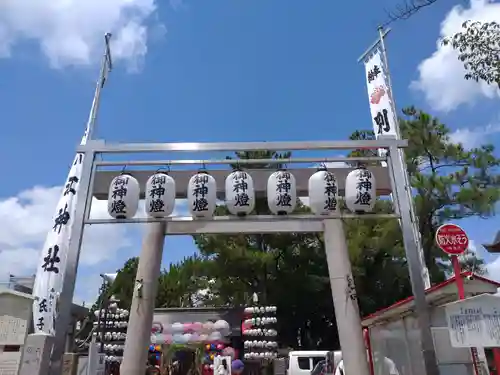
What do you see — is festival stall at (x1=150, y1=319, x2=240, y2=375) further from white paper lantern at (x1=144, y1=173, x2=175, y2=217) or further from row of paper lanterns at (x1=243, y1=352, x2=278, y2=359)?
white paper lantern at (x1=144, y1=173, x2=175, y2=217)

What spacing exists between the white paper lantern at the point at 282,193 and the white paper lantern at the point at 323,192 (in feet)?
1.02

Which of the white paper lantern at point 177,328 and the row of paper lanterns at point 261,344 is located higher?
the white paper lantern at point 177,328

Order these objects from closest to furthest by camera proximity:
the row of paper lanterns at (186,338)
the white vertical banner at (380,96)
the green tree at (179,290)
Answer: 1. the white vertical banner at (380,96)
2. the row of paper lanterns at (186,338)
3. the green tree at (179,290)

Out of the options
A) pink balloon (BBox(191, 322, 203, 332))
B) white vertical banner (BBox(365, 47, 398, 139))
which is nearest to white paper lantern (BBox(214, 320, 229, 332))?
pink balloon (BBox(191, 322, 203, 332))

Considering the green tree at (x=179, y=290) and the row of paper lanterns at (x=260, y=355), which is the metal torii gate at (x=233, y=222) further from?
the green tree at (x=179, y=290)

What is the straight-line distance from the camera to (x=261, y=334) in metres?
20.4

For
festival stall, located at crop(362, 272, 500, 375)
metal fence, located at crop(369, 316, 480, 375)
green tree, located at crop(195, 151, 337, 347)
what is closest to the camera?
festival stall, located at crop(362, 272, 500, 375)

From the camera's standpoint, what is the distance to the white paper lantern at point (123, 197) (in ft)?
23.6

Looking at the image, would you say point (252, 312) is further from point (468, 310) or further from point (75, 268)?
point (468, 310)

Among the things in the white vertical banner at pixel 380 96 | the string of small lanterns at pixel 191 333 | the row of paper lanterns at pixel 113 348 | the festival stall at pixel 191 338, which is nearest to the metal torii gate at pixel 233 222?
the white vertical banner at pixel 380 96

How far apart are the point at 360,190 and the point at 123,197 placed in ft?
12.4

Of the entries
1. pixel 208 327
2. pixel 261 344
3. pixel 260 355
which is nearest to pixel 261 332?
pixel 261 344

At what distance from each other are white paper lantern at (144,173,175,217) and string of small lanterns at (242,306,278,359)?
14.3 meters

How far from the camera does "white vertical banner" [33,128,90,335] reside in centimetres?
960
